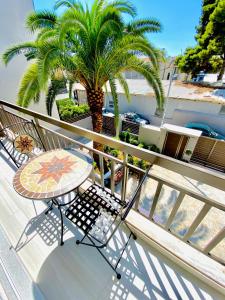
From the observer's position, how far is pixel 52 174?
1.44 metres

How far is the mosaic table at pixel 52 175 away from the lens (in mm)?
1263

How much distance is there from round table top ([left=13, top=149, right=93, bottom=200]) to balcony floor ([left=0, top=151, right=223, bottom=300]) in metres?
0.69

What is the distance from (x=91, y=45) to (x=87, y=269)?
408 centimetres

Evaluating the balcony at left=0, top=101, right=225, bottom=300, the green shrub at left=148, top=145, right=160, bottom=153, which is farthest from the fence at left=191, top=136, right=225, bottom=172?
the balcony at left=0, top=101, right=225, bottom=300

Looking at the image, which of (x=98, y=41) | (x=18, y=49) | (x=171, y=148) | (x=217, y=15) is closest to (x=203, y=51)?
(x=217, y=15)

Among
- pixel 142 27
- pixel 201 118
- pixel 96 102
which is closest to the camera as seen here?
pixel 142 27

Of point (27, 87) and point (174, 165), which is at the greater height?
point (27, 87)

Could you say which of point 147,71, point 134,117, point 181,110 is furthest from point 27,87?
Result: point 181,110

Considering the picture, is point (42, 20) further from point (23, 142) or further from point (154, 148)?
point (154, 148)

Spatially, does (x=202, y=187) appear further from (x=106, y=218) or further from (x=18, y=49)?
(x=18, y=49)

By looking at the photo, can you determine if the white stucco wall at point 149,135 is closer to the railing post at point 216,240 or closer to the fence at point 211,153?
the fence at point 211,153

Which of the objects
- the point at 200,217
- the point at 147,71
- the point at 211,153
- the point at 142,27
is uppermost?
the point at 142,27

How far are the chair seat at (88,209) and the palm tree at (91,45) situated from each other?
2.61 metres

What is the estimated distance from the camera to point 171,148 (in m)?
7.83
